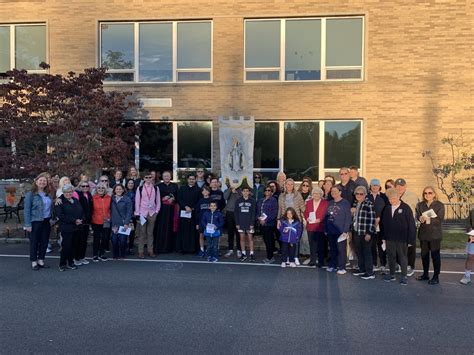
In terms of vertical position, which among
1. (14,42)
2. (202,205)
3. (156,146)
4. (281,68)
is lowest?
(202,205)

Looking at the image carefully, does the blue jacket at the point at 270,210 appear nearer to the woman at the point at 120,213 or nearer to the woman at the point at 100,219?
the woman at the point at 120,213

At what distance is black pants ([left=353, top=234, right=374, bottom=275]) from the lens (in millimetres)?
7989

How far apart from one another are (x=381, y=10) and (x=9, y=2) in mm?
12739

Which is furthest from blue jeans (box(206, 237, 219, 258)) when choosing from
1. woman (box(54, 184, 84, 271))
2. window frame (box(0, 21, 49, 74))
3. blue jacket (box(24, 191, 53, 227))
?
window frame (box(0, 21, 49, 74))

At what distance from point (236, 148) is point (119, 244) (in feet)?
17.7

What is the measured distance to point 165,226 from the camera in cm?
997

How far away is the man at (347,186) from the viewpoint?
9.26 m

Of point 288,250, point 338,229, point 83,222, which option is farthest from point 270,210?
point 83,222

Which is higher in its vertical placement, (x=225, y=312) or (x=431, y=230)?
(x=431, y=230)

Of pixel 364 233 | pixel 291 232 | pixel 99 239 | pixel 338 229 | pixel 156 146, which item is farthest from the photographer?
pixel 156 146

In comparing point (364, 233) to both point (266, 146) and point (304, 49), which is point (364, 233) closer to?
point (266, 146)

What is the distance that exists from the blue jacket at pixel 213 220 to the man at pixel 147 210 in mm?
1074

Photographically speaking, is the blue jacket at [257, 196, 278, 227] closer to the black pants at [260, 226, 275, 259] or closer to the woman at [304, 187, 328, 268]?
the black pants at [260, 226, 275, 259]

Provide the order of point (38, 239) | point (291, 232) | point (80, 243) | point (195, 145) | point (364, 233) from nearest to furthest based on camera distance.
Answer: point (364, 233)
point (38, 239)
point (291, 232)
point (80, 243)
point (195, 145)
